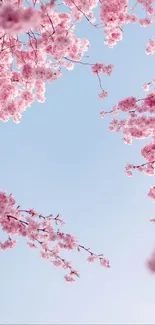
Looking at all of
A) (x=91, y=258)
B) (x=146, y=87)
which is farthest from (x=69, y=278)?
(x=146, y=87)

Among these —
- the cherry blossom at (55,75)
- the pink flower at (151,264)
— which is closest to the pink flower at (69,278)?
the cherry blossom at (55,75)

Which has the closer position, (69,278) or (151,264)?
(151,264)

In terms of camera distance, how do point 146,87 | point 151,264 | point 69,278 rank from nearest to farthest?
point 151,264 < point 69,278 < point 146,87

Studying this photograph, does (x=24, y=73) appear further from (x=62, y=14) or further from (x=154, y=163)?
(x=154, y=163)

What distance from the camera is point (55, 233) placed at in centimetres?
1073

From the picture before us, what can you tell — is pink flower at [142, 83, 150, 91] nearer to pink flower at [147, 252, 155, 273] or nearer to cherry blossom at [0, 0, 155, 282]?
cherry blossom at [0, 0, 155, 282]

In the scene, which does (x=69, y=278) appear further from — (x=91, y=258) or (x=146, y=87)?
(x=146, y=87)

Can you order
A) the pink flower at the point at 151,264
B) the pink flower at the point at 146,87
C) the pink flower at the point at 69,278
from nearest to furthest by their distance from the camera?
the pink flower at the point at 151,264
the pink flower at the point at 69,278
the pink flower at the point at 146,87

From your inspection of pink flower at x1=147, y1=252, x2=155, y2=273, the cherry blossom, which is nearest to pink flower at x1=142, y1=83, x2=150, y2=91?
the cherry blossom

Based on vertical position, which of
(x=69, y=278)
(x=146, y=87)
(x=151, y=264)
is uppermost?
(x=146, y=87)

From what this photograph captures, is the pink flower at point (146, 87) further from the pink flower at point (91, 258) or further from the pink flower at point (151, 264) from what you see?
the pink flower at point (151, 264)

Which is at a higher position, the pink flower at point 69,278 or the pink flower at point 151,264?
the pink flower at point 69,278

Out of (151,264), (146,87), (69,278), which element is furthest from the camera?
(146,87)

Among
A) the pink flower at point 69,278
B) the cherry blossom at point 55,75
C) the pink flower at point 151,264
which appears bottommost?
the pink flower at point 151,264
